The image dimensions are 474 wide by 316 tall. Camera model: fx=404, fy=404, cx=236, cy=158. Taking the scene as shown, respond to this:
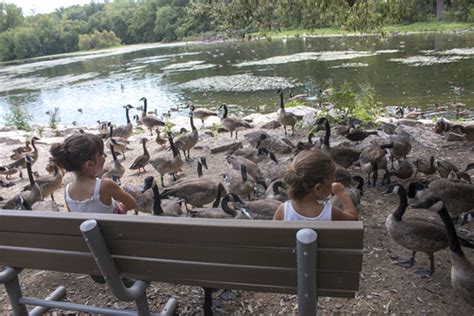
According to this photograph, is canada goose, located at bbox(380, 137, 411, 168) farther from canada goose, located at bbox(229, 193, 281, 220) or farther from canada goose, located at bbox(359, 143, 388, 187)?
canada goose, located at bbox(229, 193, 281, 220)

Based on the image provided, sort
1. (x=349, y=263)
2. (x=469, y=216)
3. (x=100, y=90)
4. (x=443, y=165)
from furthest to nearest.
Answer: (x=100, y=90) → (x=443, y=165) → (x=469, y=216) → (x=349, y=263)

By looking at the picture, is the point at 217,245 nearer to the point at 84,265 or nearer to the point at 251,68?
the point at 84,265

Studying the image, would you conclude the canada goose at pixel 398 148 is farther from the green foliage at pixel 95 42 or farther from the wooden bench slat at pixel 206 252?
the green foliage at pixel 95 42

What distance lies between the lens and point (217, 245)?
2326mm

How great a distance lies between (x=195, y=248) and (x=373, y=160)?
4959 millimetres

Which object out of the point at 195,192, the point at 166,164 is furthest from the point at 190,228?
the point at 166,164

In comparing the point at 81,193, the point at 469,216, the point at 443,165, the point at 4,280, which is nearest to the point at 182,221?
the point at 81,193

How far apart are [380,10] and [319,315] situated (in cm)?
859

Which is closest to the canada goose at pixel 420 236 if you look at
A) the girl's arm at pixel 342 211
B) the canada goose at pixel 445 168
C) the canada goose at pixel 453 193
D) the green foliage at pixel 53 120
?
the canada goose at pixel 453 193

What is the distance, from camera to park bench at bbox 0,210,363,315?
213cm

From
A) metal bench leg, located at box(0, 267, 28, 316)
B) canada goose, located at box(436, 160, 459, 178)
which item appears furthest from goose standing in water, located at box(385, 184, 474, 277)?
metal bench leg, located at box(0, 267, 28, 316)

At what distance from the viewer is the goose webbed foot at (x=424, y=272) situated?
160 inches

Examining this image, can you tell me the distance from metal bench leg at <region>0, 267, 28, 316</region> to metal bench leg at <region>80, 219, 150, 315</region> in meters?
1.05

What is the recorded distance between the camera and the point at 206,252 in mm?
2402
